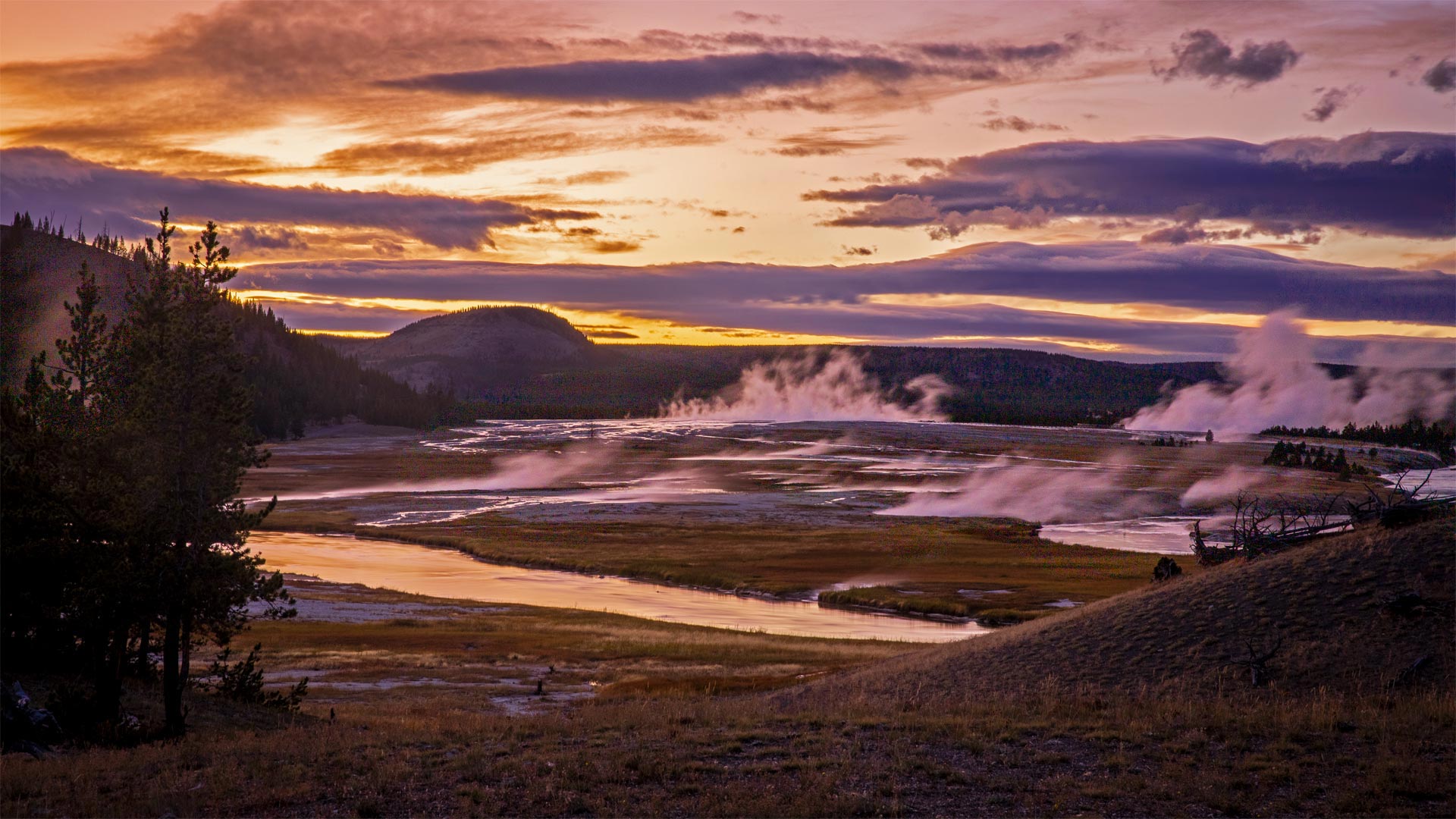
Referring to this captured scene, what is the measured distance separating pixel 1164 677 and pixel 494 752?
41.7 ft

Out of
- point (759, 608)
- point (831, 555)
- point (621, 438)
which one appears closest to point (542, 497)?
point (831, 555)

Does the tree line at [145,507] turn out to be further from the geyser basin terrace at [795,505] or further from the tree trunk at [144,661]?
the geyser basin terrace at [795,505]

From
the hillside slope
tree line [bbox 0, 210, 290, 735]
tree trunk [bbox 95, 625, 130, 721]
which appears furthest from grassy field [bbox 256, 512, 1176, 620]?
tree trunk [bbox 95, 625, 130, 721]

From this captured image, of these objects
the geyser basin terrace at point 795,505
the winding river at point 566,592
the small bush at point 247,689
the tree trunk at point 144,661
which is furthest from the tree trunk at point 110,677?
the geyser basin terrace at point 795,505

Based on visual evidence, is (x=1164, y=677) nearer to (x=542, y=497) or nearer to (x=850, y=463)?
(x=542, y=497)

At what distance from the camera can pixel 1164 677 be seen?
2108 cm

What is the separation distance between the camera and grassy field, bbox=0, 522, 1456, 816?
1434 cm

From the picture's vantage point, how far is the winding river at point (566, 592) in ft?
161

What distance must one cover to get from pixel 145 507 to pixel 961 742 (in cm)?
1556

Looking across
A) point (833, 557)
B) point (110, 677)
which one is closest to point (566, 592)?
point (833, 557)

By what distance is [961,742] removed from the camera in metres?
17.2

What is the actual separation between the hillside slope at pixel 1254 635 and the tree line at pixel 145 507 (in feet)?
44.1

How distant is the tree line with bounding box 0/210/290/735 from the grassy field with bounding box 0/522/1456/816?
2617mm

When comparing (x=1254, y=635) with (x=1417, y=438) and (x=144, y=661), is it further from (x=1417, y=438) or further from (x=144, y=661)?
(x=1417, y=438)
